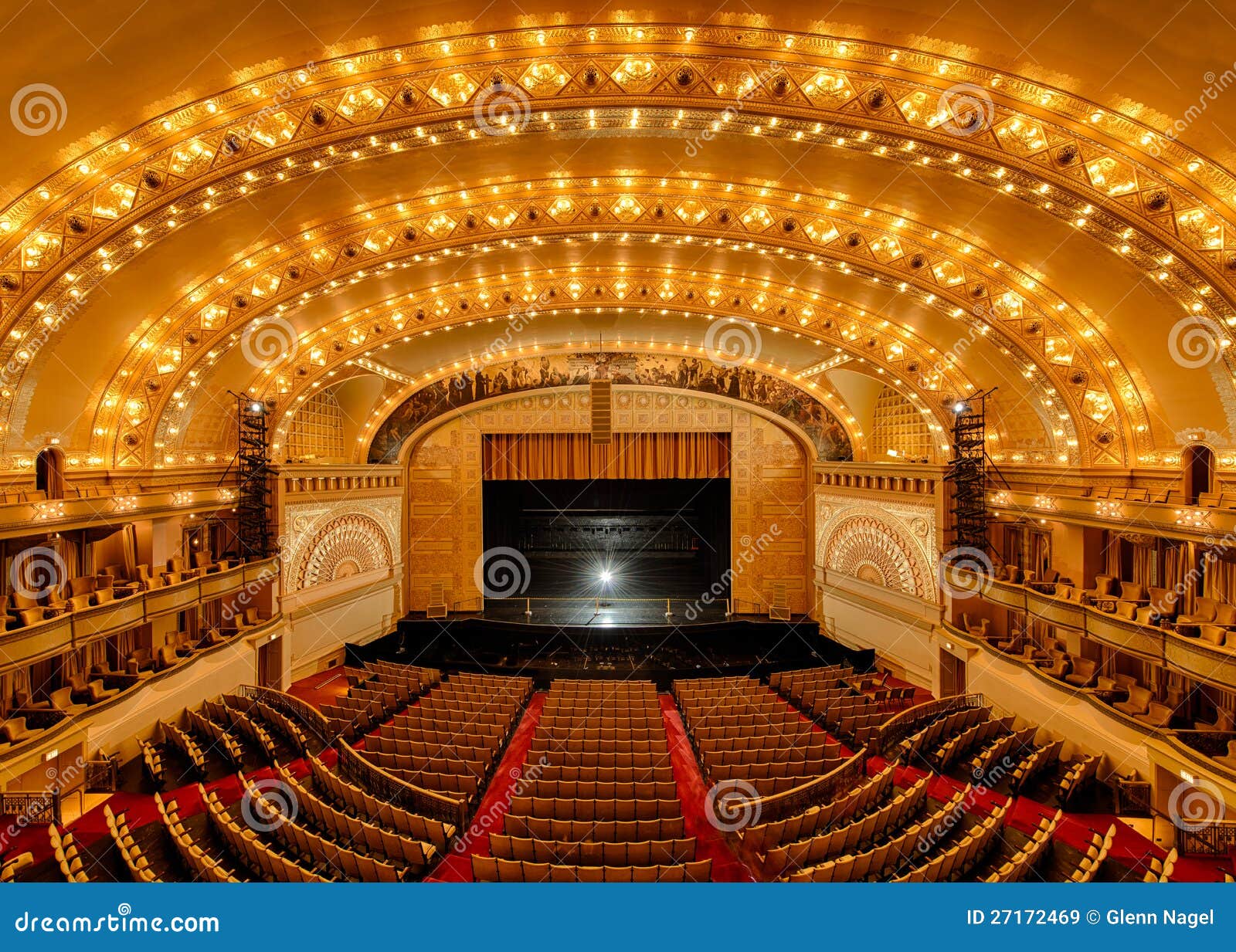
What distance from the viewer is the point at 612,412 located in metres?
22.5

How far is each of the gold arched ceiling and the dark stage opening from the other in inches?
393

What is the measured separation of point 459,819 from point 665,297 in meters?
13.2

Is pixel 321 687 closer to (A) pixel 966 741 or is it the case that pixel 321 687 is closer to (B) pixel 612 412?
(B) pixel 612 412

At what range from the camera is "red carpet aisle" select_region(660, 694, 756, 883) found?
802cm

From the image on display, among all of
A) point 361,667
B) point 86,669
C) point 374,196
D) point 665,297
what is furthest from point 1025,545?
point 86,669

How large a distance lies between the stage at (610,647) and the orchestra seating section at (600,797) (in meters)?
3.72

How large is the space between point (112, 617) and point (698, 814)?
1191cm

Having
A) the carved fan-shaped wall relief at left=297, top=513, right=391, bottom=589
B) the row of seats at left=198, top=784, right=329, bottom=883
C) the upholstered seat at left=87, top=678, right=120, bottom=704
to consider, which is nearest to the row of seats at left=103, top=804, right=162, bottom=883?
the row of seats at left=198, top=784, right=329, bottom=883

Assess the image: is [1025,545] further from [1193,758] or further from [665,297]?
[665,297]

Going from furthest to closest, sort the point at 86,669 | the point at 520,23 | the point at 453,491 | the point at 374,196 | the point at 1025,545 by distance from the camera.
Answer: the point at 453,491
the point at 1025,545
the point at 86,669
the point at 374,196
the point at 520,23

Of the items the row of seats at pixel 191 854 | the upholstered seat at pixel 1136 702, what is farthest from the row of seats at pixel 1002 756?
→ the row of seats at pixel 191 854

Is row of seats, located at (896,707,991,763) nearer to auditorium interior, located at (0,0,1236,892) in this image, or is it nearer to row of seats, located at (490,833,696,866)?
auditorium interior, located at (0,0,1236,892)

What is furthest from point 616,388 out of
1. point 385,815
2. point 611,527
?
→ point 385,815

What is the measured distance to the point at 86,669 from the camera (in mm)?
13016
